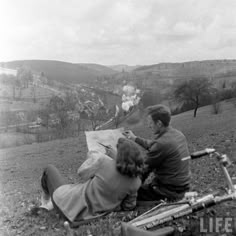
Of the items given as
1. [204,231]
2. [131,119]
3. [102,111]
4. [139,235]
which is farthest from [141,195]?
[102,111]

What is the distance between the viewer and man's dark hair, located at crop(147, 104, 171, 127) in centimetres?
339

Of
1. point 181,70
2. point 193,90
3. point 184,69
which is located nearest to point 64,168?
point 193,90

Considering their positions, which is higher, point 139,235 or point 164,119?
point 164,119

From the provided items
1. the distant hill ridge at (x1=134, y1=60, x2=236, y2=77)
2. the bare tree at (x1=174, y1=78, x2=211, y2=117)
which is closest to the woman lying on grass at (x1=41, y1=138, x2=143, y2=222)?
the distant hill ridge at (x1=134, y1=60, x2=236, y2=77)

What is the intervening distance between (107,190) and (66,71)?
15899mm

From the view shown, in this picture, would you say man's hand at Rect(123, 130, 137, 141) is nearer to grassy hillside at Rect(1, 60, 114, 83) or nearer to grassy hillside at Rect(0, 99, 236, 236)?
grassy hillside at Rect(0, 99, 236, 236)

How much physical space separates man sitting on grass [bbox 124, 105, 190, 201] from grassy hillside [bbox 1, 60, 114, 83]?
1396cm

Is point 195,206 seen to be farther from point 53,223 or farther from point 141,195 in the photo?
point 53,223

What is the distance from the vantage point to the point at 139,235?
2.47 m

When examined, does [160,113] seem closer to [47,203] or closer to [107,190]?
[107,190]

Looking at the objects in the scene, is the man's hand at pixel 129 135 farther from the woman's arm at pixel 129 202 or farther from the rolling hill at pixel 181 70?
the rolling hill at pixel 181 70

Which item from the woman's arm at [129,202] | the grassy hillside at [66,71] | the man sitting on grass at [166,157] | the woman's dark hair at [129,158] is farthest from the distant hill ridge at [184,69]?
the woman's dark hair at [129,158]

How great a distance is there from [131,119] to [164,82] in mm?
9107

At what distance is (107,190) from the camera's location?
3312 millimetres
